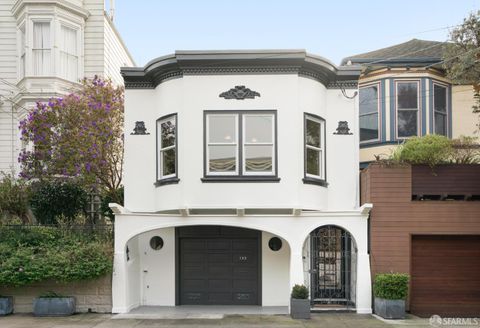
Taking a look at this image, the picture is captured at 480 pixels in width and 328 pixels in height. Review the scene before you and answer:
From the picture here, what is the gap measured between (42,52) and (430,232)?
14591 mm

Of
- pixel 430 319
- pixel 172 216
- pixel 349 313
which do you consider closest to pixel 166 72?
pixel 172 216

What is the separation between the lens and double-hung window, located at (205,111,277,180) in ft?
44.2

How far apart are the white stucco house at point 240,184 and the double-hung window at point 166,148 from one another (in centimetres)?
3

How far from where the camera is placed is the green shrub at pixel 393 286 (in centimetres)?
1267

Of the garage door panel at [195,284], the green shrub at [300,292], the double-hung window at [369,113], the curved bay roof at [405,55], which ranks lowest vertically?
the garage door panel at [195,284]

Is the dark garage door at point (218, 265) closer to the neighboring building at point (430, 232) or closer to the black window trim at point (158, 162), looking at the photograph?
the black window trim at point (158, 162)

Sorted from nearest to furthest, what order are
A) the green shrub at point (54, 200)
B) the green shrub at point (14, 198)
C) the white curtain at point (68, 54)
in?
1. the green shrub at point (54, 200)
2. the green shrub at point (14, 198)
3. the white curtain at point (68, 54)

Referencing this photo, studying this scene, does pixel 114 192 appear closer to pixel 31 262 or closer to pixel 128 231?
pixel 128 231

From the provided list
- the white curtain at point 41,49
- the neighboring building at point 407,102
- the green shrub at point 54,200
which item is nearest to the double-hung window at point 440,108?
the neighboring building at point 407,102

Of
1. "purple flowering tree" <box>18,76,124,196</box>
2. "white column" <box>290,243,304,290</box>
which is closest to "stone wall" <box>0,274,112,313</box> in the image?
"purple flowering tree" <box>18,76,124,196</box>

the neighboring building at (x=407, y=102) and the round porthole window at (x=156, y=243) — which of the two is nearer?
the round porthole window at (x=156, y=243)

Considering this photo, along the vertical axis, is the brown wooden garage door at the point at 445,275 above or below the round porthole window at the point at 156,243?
below

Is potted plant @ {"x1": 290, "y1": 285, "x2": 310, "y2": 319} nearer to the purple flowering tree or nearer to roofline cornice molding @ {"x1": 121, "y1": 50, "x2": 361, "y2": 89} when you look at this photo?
roofline cornice molding @ {"x1": 121, "y1": 50, "x2": 361, "y2": 89}

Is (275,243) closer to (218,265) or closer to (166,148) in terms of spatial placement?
(218,265)
